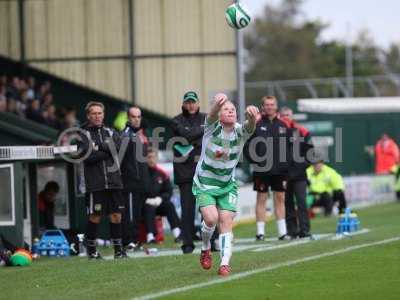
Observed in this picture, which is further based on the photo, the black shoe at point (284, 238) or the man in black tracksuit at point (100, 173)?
the black shoe at point (284, 238)

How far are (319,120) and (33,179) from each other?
19.9 meters

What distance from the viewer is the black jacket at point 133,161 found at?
17.5 m

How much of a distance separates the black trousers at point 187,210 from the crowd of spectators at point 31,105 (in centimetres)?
854

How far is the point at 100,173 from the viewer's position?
15898 millimetres

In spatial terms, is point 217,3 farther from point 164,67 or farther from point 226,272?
point 226,272

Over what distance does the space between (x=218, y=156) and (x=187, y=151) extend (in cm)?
308

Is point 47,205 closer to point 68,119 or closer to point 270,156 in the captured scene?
point 270,156

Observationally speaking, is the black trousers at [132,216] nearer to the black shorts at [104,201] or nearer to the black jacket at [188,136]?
the black shorts at [104,201]

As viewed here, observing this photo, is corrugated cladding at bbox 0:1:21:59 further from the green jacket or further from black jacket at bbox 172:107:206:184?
black jacket at bbox 172:107:206:184

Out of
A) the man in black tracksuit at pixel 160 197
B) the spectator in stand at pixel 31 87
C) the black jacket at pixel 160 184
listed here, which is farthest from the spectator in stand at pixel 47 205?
the spectator in stand at pixel 31 87

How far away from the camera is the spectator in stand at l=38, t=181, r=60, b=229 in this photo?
19.6 metres

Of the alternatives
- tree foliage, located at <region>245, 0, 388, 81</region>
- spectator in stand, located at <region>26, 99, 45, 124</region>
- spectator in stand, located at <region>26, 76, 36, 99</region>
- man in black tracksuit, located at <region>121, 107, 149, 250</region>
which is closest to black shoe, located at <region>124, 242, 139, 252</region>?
man in black tracksuit, located at <region>121, 107, 149, 250</region>

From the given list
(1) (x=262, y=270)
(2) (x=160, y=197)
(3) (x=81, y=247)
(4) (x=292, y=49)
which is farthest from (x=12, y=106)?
(4) (x=292, y=49)

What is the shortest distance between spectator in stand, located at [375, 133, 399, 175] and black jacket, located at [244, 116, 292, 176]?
16860 mm
